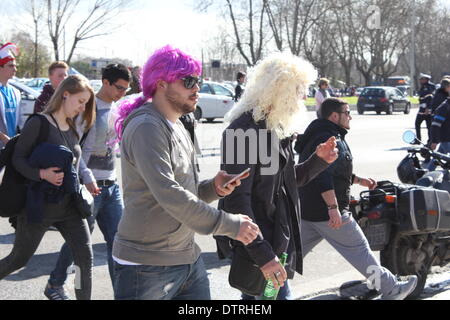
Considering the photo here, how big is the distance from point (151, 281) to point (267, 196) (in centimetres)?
87

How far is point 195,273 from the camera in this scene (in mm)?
3008

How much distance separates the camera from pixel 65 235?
14.0ft

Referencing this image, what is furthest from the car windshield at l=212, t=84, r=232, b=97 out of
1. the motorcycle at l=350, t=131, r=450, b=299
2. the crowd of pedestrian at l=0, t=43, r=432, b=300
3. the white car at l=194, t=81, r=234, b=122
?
the crowd of pedestrian at l=0, t=43, r=432, b=300

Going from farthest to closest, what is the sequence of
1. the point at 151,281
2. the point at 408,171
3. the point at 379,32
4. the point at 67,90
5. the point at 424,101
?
the point at 379,32
the point at 424,101
the point at 408,171
the point at 67,90
the point at 151,281

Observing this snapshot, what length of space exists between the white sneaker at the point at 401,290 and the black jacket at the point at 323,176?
25.5 inches

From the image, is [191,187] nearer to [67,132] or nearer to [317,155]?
[317,155]

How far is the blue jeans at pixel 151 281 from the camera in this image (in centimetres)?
283

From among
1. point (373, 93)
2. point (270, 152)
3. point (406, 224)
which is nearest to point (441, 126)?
point (406, 224)

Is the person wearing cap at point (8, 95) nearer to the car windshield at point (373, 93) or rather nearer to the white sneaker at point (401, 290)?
the white sneaker at point (401, 290)

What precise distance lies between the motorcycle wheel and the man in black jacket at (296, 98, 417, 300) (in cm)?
39

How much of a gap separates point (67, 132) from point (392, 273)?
266cm

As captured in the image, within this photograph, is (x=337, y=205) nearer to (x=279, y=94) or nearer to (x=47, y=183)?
(x=279, y=94)

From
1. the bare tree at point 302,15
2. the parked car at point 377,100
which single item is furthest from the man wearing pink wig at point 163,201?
the bare tree at point 302,15

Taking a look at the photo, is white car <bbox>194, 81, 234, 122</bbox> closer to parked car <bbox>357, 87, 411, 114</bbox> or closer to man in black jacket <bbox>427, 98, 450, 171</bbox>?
parked car <bbox>357, 87, 411, 114</bbox>
